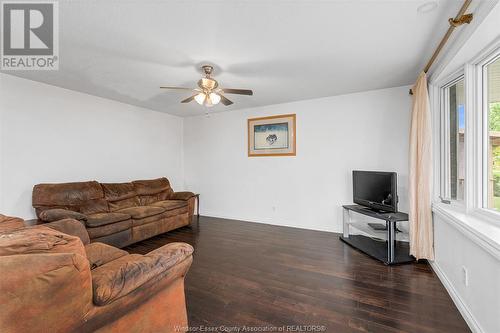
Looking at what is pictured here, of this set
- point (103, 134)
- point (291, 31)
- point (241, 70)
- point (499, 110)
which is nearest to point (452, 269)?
point (499, 110)

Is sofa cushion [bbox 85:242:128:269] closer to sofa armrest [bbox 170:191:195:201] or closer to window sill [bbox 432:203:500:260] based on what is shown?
sofa armrest [bbox 170:191:195:201]

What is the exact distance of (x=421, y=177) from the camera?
108 inches

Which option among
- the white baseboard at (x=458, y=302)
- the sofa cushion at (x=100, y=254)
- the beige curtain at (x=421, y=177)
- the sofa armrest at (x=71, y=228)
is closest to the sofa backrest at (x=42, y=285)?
the sofa cushion at (x=100, y=254)

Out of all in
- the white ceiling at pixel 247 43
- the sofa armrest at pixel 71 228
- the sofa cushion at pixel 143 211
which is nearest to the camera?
the white ceiling at pixel 247 43

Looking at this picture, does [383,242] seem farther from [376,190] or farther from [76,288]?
[76,288]

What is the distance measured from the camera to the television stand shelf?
9.42ft

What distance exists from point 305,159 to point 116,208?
3.64 metres

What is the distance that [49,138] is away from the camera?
351cm

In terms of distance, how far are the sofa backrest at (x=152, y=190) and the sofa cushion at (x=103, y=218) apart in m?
0.99

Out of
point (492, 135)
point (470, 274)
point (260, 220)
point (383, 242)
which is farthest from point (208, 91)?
point (383, 242)

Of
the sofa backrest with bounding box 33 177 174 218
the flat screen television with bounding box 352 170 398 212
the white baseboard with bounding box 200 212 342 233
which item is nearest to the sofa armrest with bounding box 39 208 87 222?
the sofa backrest with bounding box 33 177 174 218

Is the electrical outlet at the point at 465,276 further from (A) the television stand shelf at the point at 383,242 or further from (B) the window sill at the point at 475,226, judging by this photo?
(A) the television stand shelf at the point at 383,242

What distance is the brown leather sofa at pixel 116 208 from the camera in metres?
3.20
